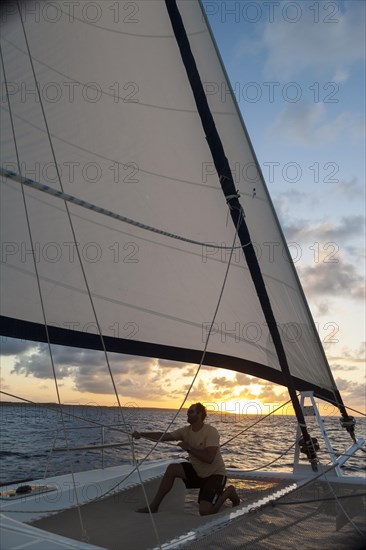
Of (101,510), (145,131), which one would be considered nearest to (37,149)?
(145,131)

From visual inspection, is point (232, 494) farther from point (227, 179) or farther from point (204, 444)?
point (227, 179)

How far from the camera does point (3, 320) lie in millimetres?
4961

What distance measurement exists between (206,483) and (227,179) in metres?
2.96

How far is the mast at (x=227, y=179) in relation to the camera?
5320 mm

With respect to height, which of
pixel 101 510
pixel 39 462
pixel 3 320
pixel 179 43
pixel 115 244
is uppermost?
pixel 179 43

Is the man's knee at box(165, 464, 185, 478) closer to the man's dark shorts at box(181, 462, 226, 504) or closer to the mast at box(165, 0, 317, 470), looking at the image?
the man's dark shorts at box(181, 462, 226, 504)

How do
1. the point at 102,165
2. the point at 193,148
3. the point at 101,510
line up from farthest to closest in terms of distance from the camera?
1. the point at 193,148
2. the point at 102,165
3. the point at 101,510

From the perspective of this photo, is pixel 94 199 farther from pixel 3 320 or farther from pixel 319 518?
pixel 319 518

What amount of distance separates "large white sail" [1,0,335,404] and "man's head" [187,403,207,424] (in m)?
1.09

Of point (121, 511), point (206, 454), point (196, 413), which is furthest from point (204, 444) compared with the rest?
point (121, 511)

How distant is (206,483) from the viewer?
4527 mm

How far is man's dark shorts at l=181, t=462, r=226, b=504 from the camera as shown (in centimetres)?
439

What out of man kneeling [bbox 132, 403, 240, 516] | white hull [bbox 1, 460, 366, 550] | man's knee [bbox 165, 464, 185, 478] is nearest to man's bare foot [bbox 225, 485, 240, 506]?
man kneeling [bbox 132, 403, 240, 516]

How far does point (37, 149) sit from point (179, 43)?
188 cm
